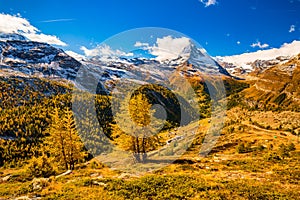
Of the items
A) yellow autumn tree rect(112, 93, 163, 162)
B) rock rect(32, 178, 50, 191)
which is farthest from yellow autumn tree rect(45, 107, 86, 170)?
rock rect(32, 178, 50, 191)

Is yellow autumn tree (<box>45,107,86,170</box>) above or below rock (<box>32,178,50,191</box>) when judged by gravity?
above

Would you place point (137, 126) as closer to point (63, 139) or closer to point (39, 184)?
point (63, 139)

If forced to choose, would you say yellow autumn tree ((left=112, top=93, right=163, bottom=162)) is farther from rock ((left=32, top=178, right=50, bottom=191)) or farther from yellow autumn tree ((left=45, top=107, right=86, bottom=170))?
rock ((left=32, top=178, right=50, bottom=191))

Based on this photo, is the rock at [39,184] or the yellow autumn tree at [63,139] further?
the yellow autumn tree at [63,139]

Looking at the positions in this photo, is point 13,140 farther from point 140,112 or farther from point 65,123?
point 140,112

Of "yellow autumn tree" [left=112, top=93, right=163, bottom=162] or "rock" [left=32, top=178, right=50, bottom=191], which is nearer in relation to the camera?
"rock" [left=32, top=178, right=50, bottom=191]

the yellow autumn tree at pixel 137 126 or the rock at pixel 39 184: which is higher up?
the yellow autumn tree at pixel 137 126

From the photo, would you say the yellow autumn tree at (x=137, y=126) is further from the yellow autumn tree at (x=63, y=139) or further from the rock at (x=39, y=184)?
the rock at (x=39, y=184)

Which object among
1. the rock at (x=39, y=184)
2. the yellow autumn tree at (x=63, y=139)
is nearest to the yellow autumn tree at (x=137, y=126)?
the yellow autumn tree at (x=63, y=139)

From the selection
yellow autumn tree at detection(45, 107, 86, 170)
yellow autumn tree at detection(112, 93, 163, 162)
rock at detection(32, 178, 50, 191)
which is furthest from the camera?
yellow autumn tree at detection(45, 107, 86, 170)

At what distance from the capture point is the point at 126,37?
27234 mm

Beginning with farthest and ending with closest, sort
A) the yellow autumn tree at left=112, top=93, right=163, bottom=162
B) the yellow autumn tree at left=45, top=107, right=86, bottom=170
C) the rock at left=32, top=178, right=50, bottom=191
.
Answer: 1. the yellow autumn tree at left=45, top=107, right=86, bottom=170
2. the yellow autumn tree at left=112, top=93, right=163, bottom=162
3. the rock at left=32, top=178, right=50, bottom=191

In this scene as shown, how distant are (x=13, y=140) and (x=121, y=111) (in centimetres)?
9469

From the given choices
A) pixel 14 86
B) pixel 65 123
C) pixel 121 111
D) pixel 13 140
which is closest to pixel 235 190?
pixel 121 111
